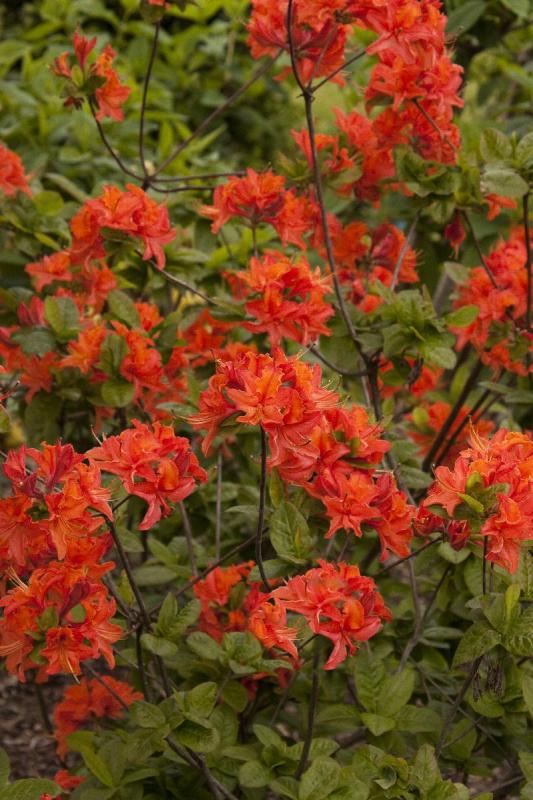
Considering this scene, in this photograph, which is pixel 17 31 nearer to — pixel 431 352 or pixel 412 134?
pixel 412 134

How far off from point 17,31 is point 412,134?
155 inches

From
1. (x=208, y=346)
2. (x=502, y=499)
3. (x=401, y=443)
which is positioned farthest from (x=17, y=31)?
(x=502, y=499)

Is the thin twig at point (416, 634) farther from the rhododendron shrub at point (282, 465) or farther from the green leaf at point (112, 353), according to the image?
the green leaf at point (112, 353)

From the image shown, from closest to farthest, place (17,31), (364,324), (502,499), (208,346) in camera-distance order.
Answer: (502,499) → (364,324) → (208,346) → (17,31)

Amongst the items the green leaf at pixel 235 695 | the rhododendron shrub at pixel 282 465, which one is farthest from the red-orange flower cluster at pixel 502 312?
the green leaf at pixel 235 695

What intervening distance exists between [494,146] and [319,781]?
109 cm

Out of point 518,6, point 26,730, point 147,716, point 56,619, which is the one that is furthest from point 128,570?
point 518,6

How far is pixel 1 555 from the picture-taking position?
60.8 inches

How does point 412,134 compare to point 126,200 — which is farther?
point 412,134

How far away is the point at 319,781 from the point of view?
154cm

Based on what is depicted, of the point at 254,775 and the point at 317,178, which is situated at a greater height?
the point at 317,178

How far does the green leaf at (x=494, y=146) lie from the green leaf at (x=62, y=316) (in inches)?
30.1

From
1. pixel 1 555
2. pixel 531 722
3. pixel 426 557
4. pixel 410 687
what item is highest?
pixel 1 555

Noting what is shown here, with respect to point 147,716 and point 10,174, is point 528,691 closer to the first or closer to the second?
point 147,716
